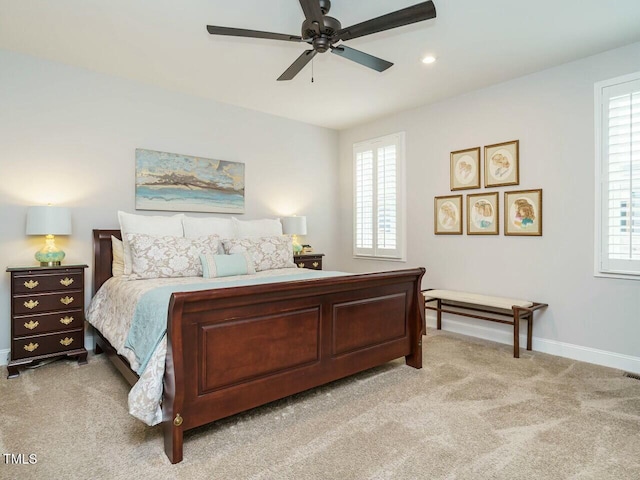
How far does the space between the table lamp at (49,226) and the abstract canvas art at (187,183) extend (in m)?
0.80

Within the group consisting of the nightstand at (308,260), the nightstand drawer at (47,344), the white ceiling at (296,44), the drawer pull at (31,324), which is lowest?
the nightstand drawer at (47,344)

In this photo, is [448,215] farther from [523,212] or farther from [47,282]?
[47,282]

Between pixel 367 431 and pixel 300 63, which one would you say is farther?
pixel 300 63

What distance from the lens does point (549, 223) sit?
3625 mm

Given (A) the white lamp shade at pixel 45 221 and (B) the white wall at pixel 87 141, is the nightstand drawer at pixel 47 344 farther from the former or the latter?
(A) the white lamp shade at pixel 45 221

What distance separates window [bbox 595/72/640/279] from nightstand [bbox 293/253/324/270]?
3026 mm

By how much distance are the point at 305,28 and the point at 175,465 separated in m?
2.60

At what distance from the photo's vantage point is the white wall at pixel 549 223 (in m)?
3.27

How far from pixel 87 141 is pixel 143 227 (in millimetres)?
1062

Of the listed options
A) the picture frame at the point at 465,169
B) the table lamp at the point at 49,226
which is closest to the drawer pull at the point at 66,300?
the table lamp at the point at 49,226

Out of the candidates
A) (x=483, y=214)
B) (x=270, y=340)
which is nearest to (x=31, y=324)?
(x=270, y=340)

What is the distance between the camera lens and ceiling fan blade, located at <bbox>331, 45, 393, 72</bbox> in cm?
255

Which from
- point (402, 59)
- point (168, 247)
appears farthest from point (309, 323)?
point (402, 59)

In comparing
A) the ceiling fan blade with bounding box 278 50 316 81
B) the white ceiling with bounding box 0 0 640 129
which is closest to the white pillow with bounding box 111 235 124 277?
the white ceiling with bounding box 0 0 640 129
